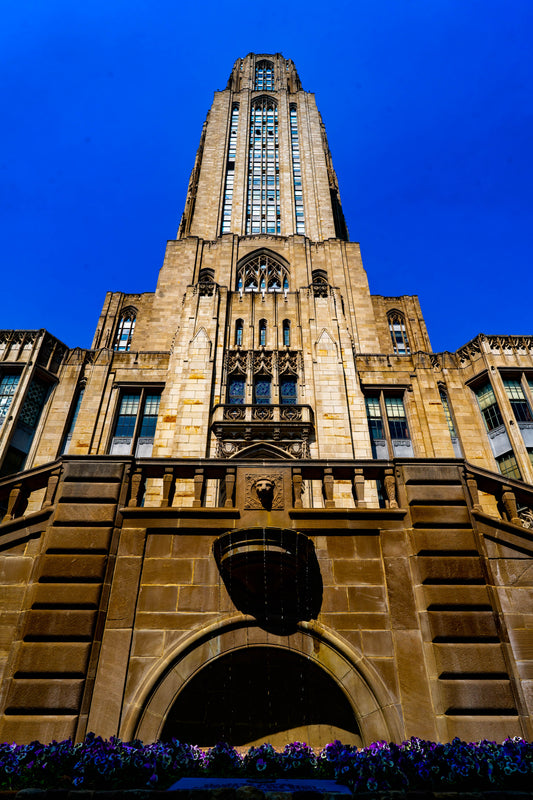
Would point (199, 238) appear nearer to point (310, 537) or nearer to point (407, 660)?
point (310, 537)

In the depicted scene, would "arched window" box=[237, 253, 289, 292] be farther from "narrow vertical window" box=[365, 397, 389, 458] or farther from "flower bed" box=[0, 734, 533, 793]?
"flower bed" box=[0, 734, 533, 793]

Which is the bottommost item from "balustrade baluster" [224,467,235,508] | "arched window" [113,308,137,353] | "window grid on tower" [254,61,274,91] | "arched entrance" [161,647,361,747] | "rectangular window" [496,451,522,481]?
"arched entrance" [161,647,361,747]

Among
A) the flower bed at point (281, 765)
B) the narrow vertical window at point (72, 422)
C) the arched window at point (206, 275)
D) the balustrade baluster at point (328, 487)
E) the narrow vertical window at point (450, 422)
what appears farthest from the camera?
the arched window at point (206, 275)

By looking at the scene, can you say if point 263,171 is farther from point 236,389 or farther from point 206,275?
point 236,389

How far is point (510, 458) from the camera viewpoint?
23.5 meters

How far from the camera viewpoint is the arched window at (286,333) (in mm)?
27453

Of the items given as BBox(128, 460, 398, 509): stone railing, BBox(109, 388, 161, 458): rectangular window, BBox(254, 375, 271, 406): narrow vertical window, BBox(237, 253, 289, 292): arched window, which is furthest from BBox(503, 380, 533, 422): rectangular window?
BBox(109, 388, 161, 458): rectangular window

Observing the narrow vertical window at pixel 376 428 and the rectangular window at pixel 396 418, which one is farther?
the rectangular window at pixel 396 418

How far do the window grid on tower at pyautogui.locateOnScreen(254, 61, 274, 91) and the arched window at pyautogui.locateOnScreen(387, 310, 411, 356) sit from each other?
33.5m

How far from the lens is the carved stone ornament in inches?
416

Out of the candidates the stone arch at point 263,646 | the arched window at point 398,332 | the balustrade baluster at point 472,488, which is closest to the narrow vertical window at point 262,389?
the arched window at point 398,332

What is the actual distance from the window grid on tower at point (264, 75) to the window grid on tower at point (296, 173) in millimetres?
6805

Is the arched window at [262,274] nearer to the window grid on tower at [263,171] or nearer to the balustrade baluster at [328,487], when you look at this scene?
the window grid on tower at [263,171]

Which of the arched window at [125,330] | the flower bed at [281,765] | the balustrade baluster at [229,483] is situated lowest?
the flower bed at [281,765]
